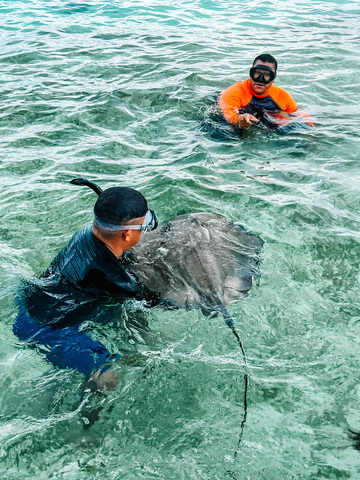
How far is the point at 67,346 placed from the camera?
132 inches

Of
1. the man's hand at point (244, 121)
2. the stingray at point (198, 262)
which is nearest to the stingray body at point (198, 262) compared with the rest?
the stingray at point (198, 262)

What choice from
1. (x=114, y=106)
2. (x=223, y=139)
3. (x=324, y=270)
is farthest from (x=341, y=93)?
(x=324, y=270)

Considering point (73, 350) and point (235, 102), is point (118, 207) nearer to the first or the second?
point (73, 350)

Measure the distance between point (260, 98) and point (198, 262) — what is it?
4928mm

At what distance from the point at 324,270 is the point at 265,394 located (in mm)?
1736

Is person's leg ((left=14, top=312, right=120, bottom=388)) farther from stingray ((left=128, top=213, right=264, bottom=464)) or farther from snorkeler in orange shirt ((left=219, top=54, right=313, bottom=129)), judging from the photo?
snorkeler in orange shirt ((left=219, top=54, right=313, bottom=129))

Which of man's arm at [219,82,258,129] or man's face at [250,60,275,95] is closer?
man's arm at [219,82,258,129]

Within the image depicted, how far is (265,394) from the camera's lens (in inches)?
136

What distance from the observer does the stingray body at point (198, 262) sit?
392cm

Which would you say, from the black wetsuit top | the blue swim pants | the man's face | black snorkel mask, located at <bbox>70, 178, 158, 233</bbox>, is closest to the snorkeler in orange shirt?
the man's face

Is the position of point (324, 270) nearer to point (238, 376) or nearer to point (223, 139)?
point (238, 376)

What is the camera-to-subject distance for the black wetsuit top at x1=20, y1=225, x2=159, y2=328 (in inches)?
131

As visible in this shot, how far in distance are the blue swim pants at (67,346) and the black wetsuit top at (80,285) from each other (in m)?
0.07

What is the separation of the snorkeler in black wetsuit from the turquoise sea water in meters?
0.30
